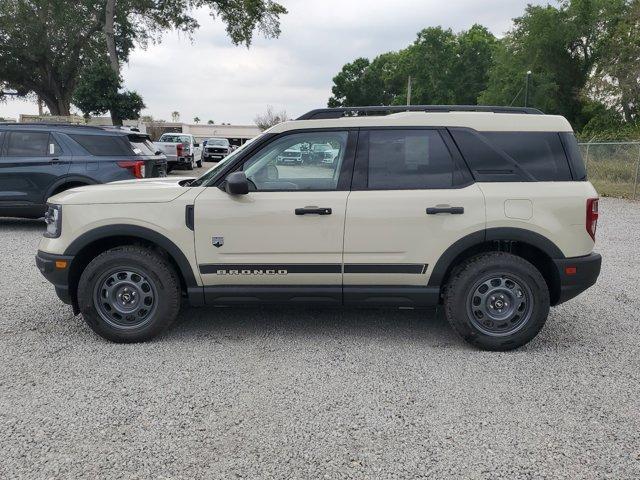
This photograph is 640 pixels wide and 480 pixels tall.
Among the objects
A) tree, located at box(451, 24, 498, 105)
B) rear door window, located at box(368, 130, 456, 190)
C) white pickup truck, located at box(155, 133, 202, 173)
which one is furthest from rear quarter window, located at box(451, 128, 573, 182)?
tree, located at box(451, 24, 498, 105)

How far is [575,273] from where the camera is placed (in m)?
4.27

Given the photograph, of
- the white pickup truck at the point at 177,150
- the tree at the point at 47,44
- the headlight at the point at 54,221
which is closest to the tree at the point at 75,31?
the tree at the point at 47,44

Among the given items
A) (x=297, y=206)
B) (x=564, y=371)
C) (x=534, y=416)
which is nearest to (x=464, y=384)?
(x=534, y=416)

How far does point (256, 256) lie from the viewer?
429cm

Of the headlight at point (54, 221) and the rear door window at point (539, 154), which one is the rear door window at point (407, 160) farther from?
the headlight at point (54, 221)

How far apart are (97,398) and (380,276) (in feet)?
7.20

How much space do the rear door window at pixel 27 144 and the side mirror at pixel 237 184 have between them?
22.1 feet

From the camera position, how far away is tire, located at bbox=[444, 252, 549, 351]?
13.9 ft

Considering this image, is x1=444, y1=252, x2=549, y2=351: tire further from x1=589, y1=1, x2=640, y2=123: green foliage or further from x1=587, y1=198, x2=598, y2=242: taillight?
x1=589, y1=1, x2=640, y2=123: green foliage

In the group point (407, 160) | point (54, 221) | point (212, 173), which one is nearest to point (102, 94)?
point (54, 221)

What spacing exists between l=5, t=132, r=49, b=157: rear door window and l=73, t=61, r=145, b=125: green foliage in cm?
2003

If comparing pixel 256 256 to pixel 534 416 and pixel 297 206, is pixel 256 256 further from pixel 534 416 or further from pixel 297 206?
pixel 534 416

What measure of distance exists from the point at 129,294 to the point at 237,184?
128 cm

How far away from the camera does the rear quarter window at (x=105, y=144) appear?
31.4ft
